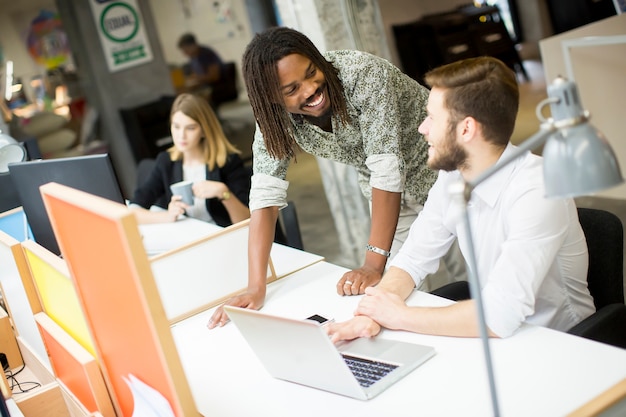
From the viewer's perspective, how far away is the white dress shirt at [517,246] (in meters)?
1.52

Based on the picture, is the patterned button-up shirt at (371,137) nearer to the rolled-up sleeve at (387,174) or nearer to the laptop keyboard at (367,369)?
the rolled-up sleeve at (387,174)

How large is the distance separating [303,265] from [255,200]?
0.26 metres

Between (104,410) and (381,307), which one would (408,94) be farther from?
(104,410)

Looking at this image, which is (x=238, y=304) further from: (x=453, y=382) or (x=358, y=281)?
(x=453, y=382)

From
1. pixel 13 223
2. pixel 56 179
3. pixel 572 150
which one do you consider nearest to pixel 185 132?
pixel 13 223

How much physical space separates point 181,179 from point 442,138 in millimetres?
1933

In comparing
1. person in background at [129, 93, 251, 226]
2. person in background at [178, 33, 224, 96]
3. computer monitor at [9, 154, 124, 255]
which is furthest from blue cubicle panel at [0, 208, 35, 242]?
person in background at [178, 33, 224, 96]

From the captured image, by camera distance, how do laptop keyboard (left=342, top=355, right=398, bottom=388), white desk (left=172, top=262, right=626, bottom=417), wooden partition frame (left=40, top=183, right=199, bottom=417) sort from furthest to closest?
1. laptop keyboard (left=342, top=355, right=398, bottom=388)
2. white desk (left=172, top=262, right=626, bottom=417)
3. wooden partition frame (left=40, top=183, right=199, bottom=417)

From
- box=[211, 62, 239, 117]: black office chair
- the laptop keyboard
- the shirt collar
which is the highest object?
box=[211, 62, 239, 117]: black office chair

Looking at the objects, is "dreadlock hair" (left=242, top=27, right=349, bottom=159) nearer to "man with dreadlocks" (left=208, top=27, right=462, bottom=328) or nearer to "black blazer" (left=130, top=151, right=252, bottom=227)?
"man with dreadlocks" (left=208, top=27, right=462, bottom=328)

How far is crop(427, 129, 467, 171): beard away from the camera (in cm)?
167

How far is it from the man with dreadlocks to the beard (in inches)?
13.9

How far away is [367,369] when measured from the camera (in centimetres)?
155

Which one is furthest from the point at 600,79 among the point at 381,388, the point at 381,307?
the point at 381,388
